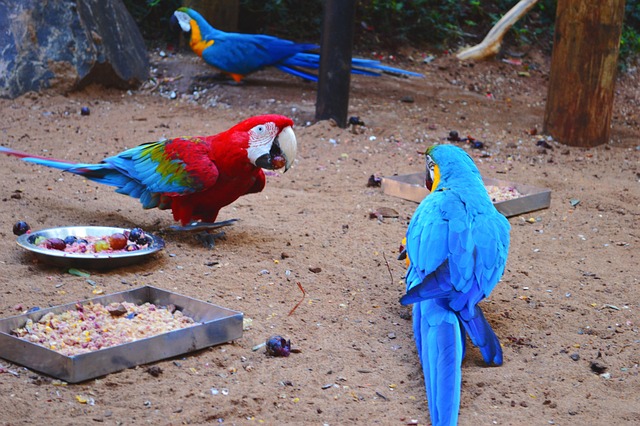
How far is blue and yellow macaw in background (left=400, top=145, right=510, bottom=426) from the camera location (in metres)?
2.07

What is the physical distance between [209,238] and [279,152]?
1.61ft

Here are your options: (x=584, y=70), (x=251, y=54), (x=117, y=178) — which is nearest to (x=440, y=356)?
(x=117, y=178)

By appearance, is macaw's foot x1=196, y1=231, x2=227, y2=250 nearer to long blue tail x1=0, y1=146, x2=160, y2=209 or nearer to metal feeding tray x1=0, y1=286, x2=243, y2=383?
long blue tail x1=0, y1=146, x2=160, y2=209

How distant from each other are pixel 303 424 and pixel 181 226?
4.94 ft

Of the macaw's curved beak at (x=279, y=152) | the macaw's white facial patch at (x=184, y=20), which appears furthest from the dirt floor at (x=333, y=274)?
the macaw's white facial patch at (x=184, y=20)

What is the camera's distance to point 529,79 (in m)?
7.53

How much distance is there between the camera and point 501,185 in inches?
168

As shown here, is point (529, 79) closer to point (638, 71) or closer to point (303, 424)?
point (638, 71)

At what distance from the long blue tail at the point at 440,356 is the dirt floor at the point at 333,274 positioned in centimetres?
10

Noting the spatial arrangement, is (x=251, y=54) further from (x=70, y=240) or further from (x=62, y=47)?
(x=70, y=240)

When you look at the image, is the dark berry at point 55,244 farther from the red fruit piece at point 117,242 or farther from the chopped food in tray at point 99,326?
the chopped food in tray at point 99,326

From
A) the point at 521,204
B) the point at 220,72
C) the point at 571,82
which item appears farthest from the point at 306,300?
the point at 220,72

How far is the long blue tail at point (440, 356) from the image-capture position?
1.96m

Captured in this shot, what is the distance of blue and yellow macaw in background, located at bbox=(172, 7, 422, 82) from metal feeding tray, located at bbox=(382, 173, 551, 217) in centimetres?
201
